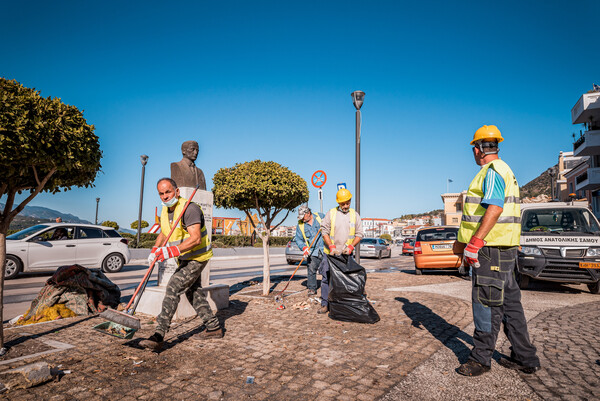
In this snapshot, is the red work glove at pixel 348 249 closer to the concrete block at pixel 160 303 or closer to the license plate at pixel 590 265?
the concrete block at pixel 160 303

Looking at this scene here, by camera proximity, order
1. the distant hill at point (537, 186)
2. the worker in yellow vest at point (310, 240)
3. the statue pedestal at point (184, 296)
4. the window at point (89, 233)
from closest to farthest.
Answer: the statue pedestal at point (184, 296) < the worker in yellow vest at point (310, 240) < the window at point (89, 233) < the distant hill at point (537, 186)

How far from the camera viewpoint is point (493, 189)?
10.9ft

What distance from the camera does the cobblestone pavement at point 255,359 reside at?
311 centimetres

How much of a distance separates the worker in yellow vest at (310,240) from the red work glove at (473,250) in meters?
4.29

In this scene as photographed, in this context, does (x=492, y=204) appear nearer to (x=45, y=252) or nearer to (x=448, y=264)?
(x=448, y=264)

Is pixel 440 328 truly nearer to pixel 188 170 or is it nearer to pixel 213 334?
pixel 213 334

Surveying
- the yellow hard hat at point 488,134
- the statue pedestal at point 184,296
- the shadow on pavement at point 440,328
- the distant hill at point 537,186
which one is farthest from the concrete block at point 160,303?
the distant hill at point 537,186

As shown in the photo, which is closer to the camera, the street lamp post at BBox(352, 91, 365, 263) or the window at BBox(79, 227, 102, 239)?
the street lamp post at BBox(352, 91, 365, 263)

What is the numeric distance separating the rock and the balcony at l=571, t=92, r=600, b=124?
37742mm

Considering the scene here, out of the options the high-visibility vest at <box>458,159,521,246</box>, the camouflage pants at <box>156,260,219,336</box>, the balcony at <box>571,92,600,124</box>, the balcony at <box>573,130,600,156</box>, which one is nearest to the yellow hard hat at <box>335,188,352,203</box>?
the camouflage pants at <box>156,260,219,336</box>

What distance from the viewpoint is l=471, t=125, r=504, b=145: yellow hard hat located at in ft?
11.8

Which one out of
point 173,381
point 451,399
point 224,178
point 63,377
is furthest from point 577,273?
point 63,377

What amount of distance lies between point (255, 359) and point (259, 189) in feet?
14.6

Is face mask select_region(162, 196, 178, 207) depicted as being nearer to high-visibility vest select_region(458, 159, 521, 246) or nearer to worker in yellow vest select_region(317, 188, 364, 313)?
worker in yellow vest select_region(317, 188, 364, 313)
